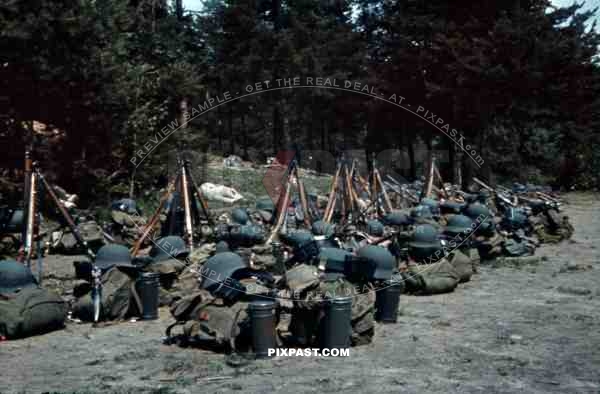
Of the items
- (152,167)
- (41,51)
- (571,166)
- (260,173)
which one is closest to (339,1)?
(260,173)

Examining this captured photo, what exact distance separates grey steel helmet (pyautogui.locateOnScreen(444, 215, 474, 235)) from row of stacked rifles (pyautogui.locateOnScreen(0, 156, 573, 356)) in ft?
0.11

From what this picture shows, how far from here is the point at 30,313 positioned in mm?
8891

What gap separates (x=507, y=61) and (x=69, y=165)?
1828 centimetres

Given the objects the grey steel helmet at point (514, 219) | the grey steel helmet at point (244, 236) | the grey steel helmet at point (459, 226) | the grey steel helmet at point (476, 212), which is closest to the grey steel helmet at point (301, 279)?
A: the grey steel helmet at point (244, 236)

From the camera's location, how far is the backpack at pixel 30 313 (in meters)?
8.76

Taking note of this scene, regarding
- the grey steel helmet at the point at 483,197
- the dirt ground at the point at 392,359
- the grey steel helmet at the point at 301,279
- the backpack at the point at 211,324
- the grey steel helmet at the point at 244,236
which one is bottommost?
the dirt ground at the point at 392,359

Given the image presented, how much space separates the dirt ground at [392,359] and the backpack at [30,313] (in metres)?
0.16

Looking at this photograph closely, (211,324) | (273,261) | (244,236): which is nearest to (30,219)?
(244,236)

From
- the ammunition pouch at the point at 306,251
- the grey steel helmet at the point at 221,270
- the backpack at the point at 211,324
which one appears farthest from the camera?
the ammunition pouch at the point at 306,251

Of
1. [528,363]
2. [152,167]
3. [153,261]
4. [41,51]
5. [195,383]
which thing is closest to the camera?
[195,383]

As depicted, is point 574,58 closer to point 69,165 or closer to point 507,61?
point 507,61

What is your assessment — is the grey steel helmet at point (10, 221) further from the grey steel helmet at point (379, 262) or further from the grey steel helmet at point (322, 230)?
the grey steel helmet at point (379, 262)

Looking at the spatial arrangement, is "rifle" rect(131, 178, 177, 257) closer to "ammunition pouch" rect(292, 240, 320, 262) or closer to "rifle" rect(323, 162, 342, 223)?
"ammunition pouch" rect(292, 240, 320, 262)

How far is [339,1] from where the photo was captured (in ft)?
135
